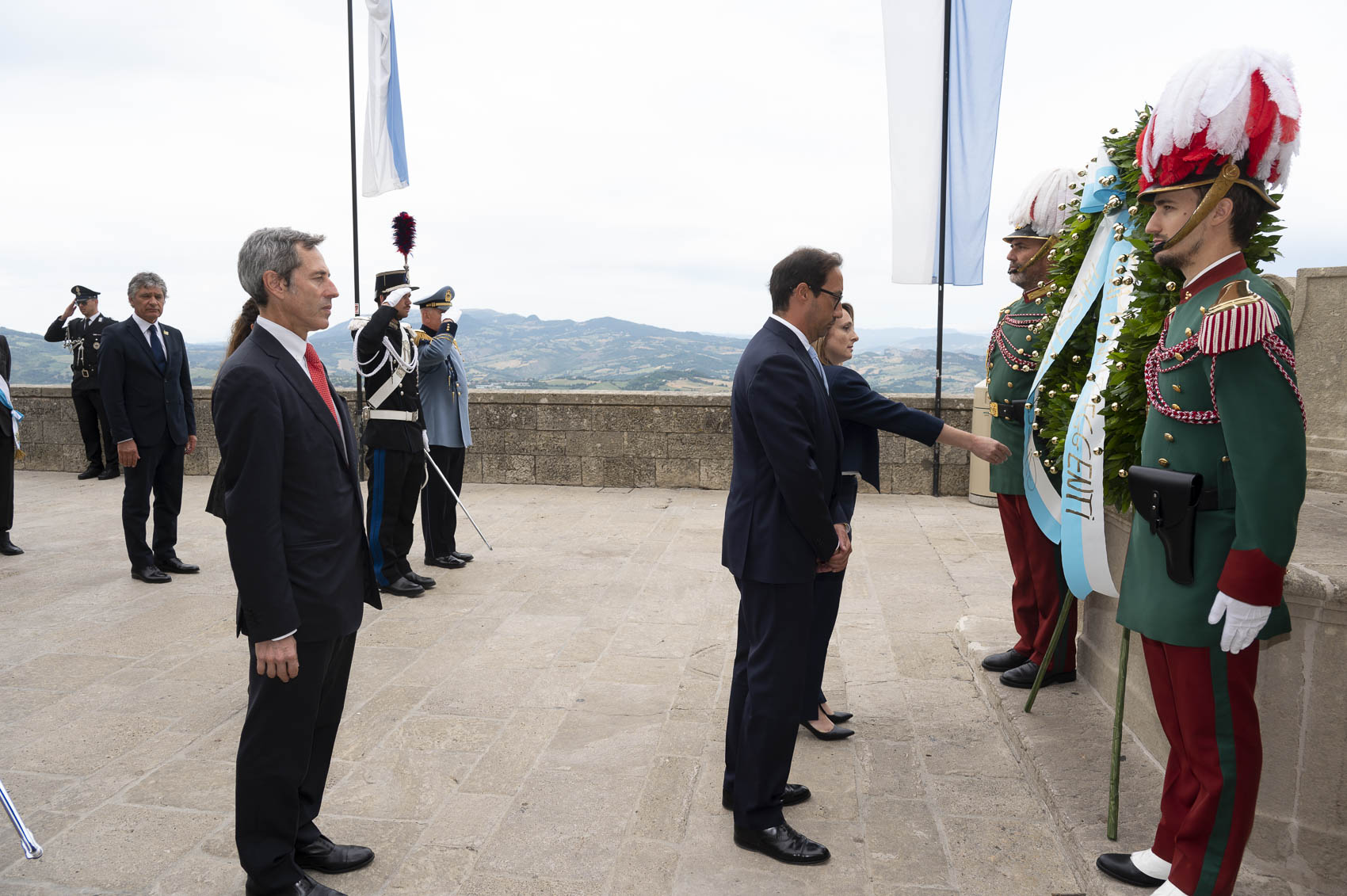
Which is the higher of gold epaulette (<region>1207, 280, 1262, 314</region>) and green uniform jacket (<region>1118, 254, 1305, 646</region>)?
gold epaulette (<region>1207, 280, 1262, 314</region>)

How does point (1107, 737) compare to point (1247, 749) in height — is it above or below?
below

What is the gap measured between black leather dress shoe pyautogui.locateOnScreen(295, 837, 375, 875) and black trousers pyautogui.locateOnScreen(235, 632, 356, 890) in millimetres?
122

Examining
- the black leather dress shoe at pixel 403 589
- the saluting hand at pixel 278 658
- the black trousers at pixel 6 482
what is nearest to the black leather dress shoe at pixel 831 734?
the saluting hand at pixel 278 658

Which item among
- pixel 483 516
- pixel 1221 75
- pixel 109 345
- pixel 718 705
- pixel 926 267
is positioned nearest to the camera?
pixel 1221 75

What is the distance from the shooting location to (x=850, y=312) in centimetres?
388

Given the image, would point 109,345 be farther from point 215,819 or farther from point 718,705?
point 718,705

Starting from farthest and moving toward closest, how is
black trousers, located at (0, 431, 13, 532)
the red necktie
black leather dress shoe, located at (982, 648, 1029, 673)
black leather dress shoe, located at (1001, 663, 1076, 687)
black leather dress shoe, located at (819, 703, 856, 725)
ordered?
black trousers, located at (0, 431, 13, 532) < black leather dress shoe, located at (982, 648, 1029, 673) < black leather dress shoe, located at (1001, 663, 1076, 687) < black leather dress shoe, located at (819, 703, 856, 725) < the red necktie

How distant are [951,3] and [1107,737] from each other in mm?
7273

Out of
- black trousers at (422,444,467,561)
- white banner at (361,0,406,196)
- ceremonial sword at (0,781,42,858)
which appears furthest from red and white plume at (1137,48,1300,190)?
white banner at (361,0,406,196)

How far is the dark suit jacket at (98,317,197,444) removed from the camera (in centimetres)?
576

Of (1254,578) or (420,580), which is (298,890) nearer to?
(1254,578)

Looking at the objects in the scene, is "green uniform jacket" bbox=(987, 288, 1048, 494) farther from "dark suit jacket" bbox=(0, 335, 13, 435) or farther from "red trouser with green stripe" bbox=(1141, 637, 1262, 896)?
"dark suit jacket" bbox=(0, 335, 13, 435)

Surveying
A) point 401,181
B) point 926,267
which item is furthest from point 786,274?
point 401,181

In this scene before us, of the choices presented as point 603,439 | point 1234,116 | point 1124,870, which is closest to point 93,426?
point 603,439
